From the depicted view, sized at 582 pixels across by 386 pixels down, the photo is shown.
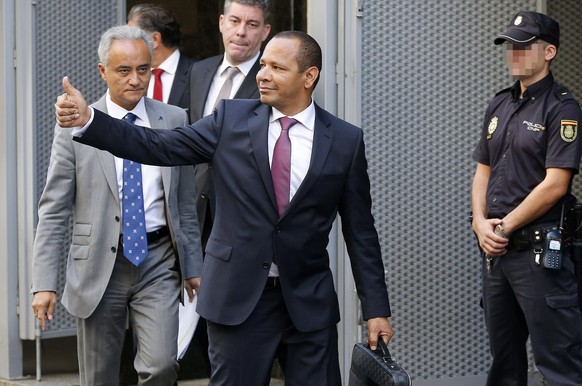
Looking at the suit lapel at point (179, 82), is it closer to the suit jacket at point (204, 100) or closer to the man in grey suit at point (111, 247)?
the suit jacket at point (204, 100)

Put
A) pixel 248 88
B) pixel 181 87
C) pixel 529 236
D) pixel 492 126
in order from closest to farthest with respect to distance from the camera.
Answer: pixel 529 236, pixel 492 126, pixel 248 88, pixel 181 87

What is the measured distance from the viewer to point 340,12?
A: 21.4ft

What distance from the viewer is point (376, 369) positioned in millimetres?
5020

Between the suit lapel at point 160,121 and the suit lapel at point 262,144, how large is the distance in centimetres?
92

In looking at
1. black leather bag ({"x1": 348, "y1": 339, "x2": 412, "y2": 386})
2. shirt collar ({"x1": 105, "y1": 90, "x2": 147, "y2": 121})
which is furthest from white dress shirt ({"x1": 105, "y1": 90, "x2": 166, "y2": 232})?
black leather bag ({"x1": 348, "y1": 339, "x2": 412, "y2": 386})

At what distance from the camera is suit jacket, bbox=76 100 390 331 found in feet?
16.8

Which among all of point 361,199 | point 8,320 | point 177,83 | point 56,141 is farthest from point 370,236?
point 8,320

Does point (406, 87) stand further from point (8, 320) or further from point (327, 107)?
point (8, 320)

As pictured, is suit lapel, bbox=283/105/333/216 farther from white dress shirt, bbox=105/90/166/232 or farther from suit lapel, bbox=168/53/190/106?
suit lapel, bbox=168/53/190/106

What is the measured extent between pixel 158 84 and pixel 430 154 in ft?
5.91

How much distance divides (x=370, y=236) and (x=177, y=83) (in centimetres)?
257

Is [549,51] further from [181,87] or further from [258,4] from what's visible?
[181,87]

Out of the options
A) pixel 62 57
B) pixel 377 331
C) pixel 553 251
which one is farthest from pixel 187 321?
pixel 62 57

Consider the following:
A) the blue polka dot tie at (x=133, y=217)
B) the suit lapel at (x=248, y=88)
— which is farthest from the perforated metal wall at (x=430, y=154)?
the blue polka dot tie at (x=133, y=217)
